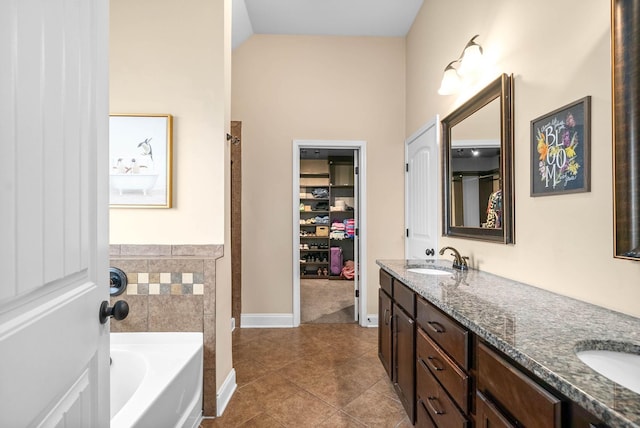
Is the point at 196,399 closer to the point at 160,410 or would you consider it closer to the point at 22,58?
the point at 160,410

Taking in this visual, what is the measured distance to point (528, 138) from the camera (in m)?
1.56

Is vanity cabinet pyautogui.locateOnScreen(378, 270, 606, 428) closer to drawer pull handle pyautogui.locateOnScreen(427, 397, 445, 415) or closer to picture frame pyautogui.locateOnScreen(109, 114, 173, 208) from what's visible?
drawer pull handle pyautogui.locateOnScreen(427, 397, 445, 415)

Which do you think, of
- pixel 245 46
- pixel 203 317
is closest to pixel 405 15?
pixel 245 46

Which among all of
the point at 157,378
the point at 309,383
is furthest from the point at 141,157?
the point at 309,383

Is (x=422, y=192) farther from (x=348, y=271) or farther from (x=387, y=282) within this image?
(x=348, y=271)

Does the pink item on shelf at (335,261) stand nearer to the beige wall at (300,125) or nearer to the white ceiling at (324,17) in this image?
the beige wall at (300,125)

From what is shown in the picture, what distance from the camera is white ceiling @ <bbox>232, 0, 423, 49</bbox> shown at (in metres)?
2.93

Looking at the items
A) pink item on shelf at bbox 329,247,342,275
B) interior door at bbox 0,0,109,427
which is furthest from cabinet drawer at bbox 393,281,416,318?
pink item on shelf at bbox 329,247,342,275

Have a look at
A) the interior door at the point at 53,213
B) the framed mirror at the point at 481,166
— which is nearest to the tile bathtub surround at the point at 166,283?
the interior door at the point at 53,213

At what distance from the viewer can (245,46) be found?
3412 mm

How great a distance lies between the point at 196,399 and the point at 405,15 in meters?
3.69

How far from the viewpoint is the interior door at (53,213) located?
0.50m

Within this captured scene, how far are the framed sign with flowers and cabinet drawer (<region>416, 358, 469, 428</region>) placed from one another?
983 mm

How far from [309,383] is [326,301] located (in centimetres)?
219
